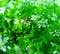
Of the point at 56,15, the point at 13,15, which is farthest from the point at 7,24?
the point at 56,15

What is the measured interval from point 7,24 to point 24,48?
19.2 inches

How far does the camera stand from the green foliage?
306 centimetres

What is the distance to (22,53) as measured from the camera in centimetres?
302

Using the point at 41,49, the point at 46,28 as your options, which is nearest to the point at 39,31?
the point at 46,28

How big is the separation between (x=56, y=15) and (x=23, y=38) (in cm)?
63

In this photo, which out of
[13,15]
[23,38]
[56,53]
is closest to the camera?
[56,53]

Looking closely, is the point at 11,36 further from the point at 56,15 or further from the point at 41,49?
the point at 56,15

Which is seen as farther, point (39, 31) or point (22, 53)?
point (39, 31)

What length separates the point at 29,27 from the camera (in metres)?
3.32

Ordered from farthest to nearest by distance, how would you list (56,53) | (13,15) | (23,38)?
(13,15)
(23,38)
(56,53)

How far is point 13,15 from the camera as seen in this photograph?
136 inches

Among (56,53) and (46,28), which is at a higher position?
(46,28)

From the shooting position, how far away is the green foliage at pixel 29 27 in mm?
3062

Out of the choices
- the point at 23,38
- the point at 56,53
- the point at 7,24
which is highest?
the point at 7,24
